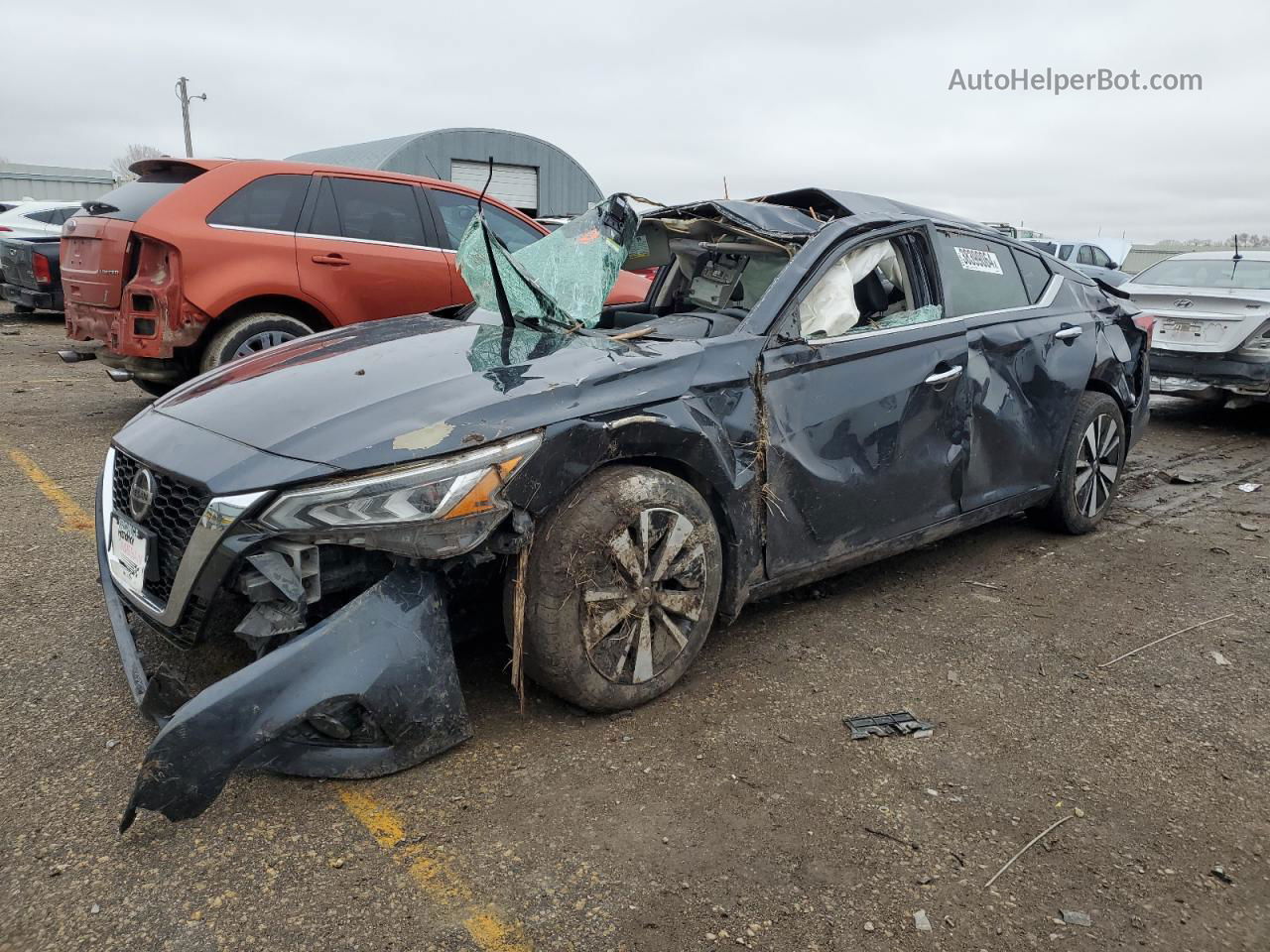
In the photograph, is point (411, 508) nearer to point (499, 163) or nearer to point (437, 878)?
point (437, 878)

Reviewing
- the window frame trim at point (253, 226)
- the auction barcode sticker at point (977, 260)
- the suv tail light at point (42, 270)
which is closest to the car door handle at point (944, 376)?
the auction barcode sticker at point (977, 260)

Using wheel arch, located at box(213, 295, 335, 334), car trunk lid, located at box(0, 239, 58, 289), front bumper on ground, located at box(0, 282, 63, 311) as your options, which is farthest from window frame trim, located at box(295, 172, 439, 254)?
car trunk lid, located at box(0, 239, 58, 289)

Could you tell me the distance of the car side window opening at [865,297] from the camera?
3333 millimetres

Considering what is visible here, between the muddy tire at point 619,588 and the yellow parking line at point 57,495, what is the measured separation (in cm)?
271

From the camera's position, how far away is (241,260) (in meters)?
5.59

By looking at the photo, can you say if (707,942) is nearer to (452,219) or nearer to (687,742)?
(687,742)

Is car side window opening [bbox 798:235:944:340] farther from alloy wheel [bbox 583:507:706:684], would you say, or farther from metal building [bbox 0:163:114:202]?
metal building [bbox 0:163:114:202]

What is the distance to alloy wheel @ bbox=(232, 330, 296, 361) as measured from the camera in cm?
563

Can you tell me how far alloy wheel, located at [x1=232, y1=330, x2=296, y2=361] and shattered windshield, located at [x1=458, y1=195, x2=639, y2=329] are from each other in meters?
2.48

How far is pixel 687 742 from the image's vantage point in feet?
8.84

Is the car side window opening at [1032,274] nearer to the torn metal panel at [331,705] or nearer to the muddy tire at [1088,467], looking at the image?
the muddy tire at [1088,467]

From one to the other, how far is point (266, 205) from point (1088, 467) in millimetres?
4935

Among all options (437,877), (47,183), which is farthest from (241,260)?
(47,183)

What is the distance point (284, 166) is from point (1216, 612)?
18.8 ft
